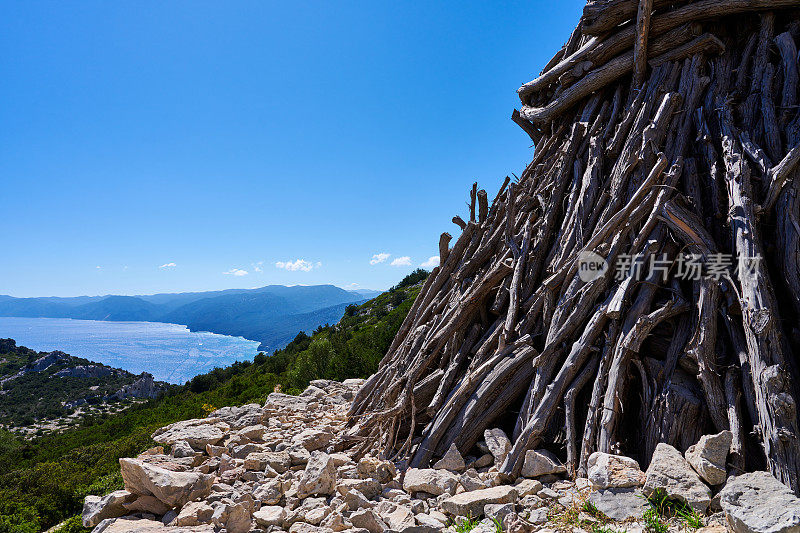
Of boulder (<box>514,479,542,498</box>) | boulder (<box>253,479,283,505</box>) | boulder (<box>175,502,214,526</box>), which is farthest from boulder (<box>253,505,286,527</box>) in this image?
boulder (<box>514,479,542,498</box>)

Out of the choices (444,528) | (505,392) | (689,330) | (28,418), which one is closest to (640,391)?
(689,330)

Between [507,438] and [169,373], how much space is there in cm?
12870

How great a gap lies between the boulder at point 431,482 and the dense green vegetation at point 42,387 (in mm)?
67163

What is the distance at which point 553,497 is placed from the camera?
3.83m

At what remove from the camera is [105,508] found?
4.30 metres

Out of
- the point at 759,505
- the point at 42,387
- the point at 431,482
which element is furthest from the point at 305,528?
the point at 42,387

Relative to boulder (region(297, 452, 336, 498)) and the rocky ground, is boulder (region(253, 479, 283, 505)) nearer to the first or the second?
the rocky ground

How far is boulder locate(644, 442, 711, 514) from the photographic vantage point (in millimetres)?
3248

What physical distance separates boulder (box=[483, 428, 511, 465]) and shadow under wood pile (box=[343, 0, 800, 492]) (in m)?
0.24

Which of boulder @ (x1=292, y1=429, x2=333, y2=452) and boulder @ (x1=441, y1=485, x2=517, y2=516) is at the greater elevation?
boulder @ (x1=441, y1=485, x2=517, y2=516)

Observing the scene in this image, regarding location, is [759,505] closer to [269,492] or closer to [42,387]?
[269,492]

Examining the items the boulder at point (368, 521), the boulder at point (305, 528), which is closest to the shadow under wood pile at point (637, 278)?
the boulder at point (368, 521)

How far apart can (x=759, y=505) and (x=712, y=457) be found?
0.69 metres

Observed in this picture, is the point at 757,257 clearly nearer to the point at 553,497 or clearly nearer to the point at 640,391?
the point at 640,391
